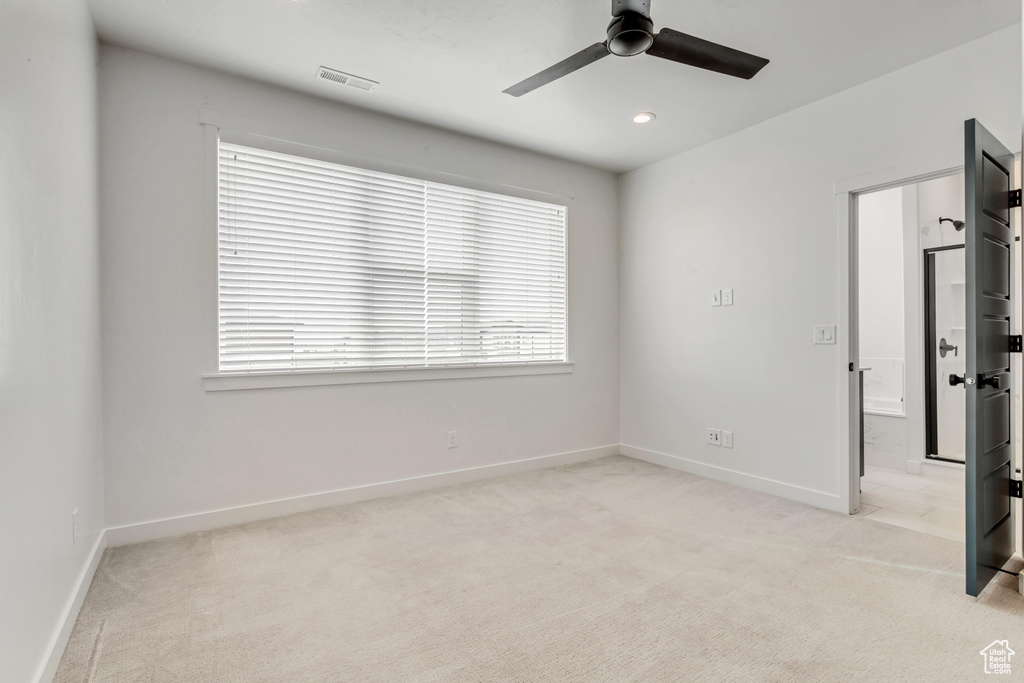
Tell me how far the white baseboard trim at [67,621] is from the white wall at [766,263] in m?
3.89

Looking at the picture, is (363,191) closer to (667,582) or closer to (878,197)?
(667,582)

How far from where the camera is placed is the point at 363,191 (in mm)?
3668

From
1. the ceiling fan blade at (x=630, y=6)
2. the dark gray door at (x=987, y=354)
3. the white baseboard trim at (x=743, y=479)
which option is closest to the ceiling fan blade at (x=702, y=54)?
the ceiling fan blade at (x=630, y=6)

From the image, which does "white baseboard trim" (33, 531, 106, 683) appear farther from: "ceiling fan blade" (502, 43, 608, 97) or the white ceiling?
"ceiling fan blade" (502, 43, 608, 97)

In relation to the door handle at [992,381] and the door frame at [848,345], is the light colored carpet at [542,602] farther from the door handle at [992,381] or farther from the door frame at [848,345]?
the door handle at [992,381]

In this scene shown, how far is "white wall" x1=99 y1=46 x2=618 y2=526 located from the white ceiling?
20cm

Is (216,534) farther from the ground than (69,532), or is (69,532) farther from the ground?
(69,532)

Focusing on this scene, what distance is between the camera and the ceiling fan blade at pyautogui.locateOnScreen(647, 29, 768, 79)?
2230mm

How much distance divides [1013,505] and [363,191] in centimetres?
413

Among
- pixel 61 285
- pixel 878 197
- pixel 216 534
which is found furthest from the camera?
pixel 878 197

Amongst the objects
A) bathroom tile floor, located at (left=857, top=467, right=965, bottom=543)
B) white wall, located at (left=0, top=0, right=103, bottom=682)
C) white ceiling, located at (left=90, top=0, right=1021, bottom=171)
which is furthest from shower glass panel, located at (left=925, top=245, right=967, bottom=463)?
white wall, located at (left=0, top=0, right=103, bottom=682)

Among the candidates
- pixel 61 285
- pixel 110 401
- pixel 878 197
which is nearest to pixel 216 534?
pixel 110 401

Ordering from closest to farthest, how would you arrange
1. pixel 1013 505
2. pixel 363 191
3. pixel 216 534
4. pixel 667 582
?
1. pixel 667 582
2. pixel 1013 505
3. pixel 216 534
4. pixel 363 191

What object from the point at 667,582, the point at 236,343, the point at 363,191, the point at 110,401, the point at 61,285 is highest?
the point at 363,191
